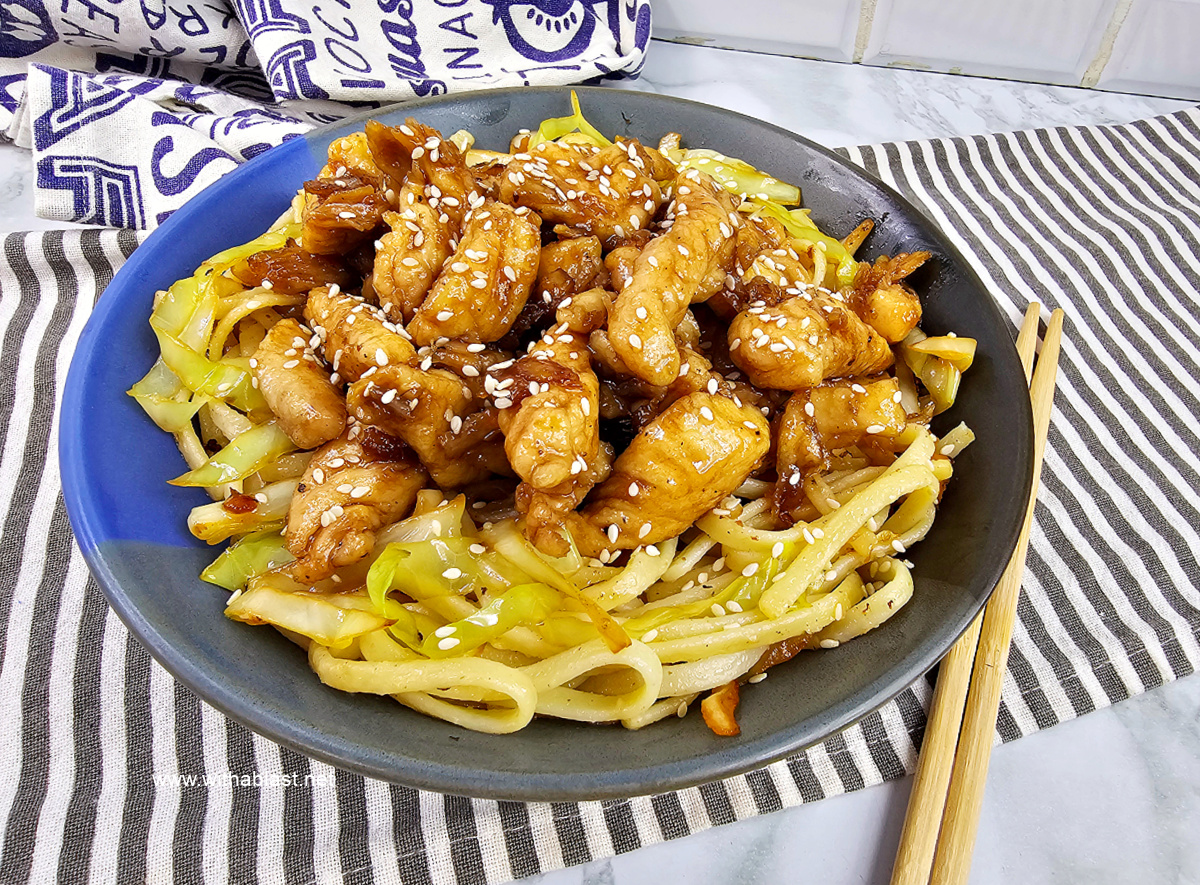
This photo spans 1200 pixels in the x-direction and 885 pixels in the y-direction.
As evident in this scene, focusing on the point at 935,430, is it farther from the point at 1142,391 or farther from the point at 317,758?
the point at 317,758

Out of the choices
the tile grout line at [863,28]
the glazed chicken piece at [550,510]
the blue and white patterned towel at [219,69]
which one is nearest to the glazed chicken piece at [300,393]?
the glazed chicken piece at [550,510]

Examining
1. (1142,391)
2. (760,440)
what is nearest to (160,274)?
(760,440)

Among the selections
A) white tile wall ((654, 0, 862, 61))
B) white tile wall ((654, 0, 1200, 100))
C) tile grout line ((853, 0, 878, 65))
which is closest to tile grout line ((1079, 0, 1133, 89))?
white tile wall ((654, 0, 1200, 100))

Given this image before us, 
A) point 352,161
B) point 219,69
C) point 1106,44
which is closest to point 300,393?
point 352,161

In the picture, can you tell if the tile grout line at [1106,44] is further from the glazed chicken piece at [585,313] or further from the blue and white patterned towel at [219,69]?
the glazed chicken piece at [585,313]

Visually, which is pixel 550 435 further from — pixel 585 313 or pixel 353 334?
pixel 353 334

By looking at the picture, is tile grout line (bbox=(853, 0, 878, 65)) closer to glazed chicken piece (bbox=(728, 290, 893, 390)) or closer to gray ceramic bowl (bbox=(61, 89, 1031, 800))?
gray ceramic bowl (bbox=(61, 89, 1031, 800))
